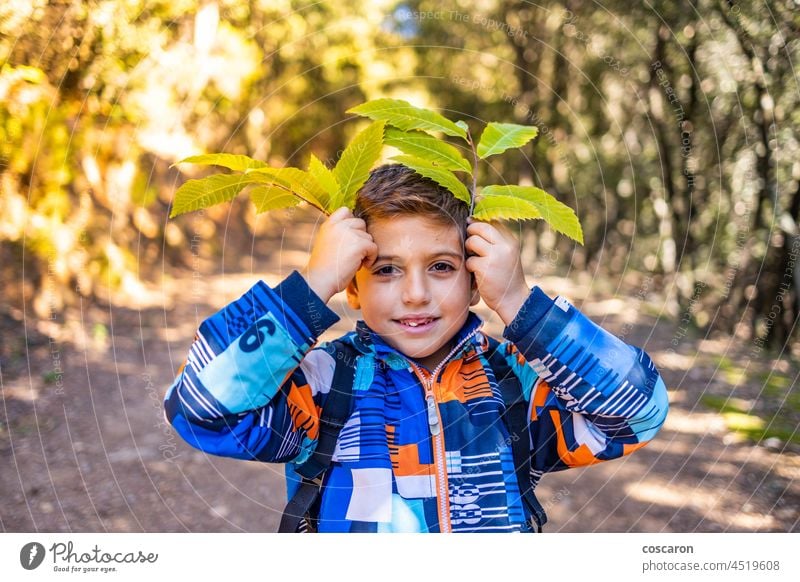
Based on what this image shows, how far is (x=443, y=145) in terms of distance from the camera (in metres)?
1.42

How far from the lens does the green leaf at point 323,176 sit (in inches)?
53.0

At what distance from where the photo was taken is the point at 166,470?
334 centimetres

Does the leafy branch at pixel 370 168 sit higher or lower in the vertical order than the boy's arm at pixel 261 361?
higher

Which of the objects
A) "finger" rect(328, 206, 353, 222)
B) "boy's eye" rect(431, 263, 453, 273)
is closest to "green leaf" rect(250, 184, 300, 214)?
"finger" rect(328, 206, 353, 222)

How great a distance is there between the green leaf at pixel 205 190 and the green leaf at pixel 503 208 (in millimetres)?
464

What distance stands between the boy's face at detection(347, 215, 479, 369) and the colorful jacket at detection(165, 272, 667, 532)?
0.05m

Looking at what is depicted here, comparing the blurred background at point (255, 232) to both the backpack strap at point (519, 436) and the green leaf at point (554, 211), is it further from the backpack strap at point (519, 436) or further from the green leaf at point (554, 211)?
the backpack strap at point (519, 436)

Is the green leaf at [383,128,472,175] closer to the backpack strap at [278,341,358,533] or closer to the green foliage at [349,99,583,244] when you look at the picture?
the green foliage at [349,99,583,244]

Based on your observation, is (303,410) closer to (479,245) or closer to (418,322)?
(418,322)

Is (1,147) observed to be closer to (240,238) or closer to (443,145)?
(443,145)

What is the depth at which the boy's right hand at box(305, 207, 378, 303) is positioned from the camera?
130 cm

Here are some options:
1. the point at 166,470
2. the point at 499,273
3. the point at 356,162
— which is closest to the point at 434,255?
the point at 499,273

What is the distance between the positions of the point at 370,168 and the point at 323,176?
0.10 metres

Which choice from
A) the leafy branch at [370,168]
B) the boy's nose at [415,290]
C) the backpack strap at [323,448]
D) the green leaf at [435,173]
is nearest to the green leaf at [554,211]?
the leafy branch at [370,168]
